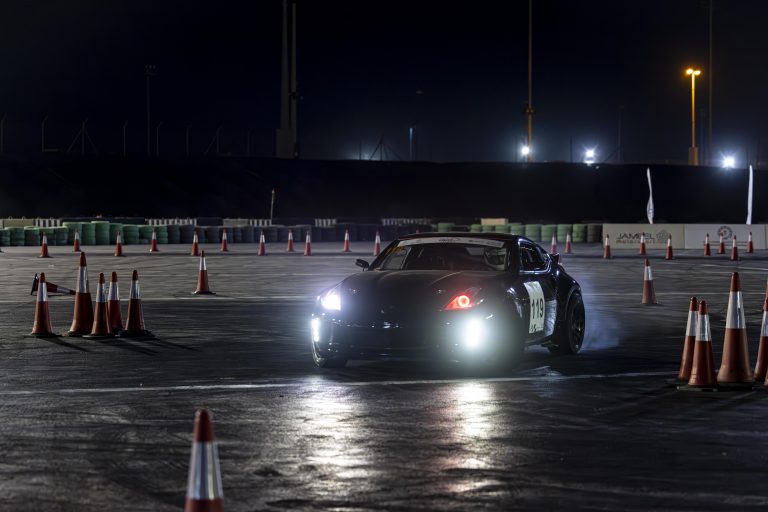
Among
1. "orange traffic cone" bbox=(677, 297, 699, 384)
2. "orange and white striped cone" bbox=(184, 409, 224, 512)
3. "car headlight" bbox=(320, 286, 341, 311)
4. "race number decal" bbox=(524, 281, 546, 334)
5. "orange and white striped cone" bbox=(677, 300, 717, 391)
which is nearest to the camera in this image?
"orange and white striped cone" bbox=(184, 409, 224, 512)

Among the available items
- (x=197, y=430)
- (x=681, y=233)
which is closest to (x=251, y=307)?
(x=197, y=430)

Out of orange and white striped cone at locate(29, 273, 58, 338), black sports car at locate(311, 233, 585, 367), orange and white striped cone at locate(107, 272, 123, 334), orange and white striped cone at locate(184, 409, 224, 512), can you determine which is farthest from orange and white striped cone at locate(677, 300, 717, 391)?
orange and white striped cone at locate(29, 273, 58, 338)

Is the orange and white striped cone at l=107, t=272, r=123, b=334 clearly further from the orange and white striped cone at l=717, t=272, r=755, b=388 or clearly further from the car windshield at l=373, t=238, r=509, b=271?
the orange and white striped cone at l=717, t=272, r=755, b=388

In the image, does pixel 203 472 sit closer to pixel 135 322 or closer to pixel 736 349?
pixel 736 349

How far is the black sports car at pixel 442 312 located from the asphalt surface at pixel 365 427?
10.7 inches

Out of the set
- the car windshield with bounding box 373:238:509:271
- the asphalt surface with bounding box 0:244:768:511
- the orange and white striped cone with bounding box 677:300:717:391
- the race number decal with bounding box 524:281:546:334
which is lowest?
the asphalt surface with bounding box 0:244:768:511

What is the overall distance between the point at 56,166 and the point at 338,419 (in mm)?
88424

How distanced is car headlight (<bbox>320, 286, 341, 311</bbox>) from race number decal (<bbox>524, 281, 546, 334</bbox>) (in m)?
1.83

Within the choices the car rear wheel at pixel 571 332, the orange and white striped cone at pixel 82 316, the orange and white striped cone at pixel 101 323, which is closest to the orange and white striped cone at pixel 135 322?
the orange and white striped cone at pixel 101 323

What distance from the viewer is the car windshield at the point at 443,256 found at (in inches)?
513

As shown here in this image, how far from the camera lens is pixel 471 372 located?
1193cm

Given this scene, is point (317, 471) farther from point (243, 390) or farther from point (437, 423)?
point (243, 390)

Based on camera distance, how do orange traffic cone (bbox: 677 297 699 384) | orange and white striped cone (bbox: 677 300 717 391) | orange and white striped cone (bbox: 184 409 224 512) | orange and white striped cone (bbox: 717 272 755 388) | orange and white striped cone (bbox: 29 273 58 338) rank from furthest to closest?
orange and white striped cone (bbox: 29 273 58 338)
orange traffic cone (bbox: 677 297 699 384)
orange and white striped cone (bbox: 717 272 755 388)
orange and white striped cone (bbox: 677 300 717 391)
orange and white striped cone (bbox: 184 409 224 512)

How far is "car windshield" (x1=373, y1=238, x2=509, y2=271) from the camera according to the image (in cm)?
1304
